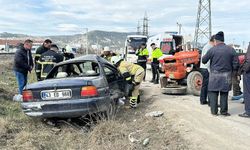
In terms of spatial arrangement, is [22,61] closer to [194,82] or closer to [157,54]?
[194,82]

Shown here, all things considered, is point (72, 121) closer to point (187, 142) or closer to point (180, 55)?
point (187, 142)

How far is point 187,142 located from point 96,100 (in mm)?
1967

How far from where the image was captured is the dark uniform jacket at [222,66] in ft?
25.8

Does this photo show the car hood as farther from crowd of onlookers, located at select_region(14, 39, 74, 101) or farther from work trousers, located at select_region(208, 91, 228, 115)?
work trousers, located at select_region(208, 91, 228, 115)

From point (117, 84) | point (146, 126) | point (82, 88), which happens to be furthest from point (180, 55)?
point (82, 88)

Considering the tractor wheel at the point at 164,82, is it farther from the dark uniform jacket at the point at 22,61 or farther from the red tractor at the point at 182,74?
the dark uniform jacket at the point at 22,61

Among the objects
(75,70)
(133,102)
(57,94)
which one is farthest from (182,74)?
(57,94)

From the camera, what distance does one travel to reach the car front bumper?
22.8ft

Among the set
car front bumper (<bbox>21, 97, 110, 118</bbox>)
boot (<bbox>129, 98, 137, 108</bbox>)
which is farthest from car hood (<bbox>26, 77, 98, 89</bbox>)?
boot (<bbox>129, 98, 137, 108</bbox>)

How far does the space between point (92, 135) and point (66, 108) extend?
2.46 feet

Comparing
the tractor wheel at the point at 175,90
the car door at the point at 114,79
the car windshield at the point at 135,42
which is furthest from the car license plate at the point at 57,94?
the car windshield at the point at 135,42

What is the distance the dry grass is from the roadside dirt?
22cm

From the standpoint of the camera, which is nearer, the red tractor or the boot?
the boot

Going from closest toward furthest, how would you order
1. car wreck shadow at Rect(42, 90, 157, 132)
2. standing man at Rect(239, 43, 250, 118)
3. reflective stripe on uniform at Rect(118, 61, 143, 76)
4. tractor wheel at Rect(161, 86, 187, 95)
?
car wreck shadow at Rect(42, 90, 157, 132)
standing man at Rect(239, 43, 250, 118)
reflective stripe on uniform at Rect(118, 61, 143, 76)
tractor wheel at Rect(161, 86, 187, 95)
